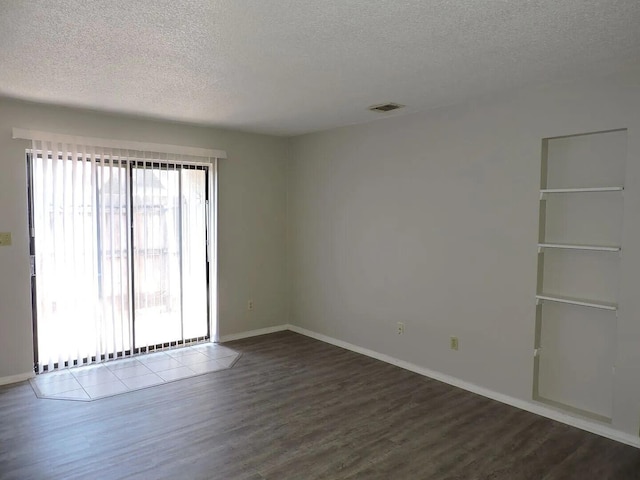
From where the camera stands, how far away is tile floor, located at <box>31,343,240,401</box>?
3812mm

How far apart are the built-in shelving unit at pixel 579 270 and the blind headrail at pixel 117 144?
11.0ft

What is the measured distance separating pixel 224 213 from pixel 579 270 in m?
3.60

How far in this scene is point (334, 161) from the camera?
5.16 meters

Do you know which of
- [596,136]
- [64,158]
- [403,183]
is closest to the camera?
[596,136]

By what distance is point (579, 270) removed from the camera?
3.35 meters

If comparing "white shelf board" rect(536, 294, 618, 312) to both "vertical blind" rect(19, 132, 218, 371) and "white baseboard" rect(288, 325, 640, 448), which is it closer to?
Result: "white baseboard" rect(288, 325, 640, 448)

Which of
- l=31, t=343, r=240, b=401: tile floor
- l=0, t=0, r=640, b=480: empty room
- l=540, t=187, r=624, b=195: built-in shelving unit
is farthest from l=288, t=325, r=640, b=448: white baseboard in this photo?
l=540, t=187, r=624, b=195: built-in shelving unit

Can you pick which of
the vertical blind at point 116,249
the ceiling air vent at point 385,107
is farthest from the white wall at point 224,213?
the ceiling air vent at point 385,107

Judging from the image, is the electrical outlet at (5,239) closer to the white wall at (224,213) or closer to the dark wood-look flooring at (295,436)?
the white wall at (224,213)

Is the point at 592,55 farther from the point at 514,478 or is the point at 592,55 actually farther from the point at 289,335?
the point at 289,335

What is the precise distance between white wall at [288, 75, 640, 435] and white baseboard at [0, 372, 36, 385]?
294 centimetres

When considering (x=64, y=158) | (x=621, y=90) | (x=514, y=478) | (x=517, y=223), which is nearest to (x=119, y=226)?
(x=64, y=158)

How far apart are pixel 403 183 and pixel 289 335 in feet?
7.92

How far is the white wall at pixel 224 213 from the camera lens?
3.96 m
